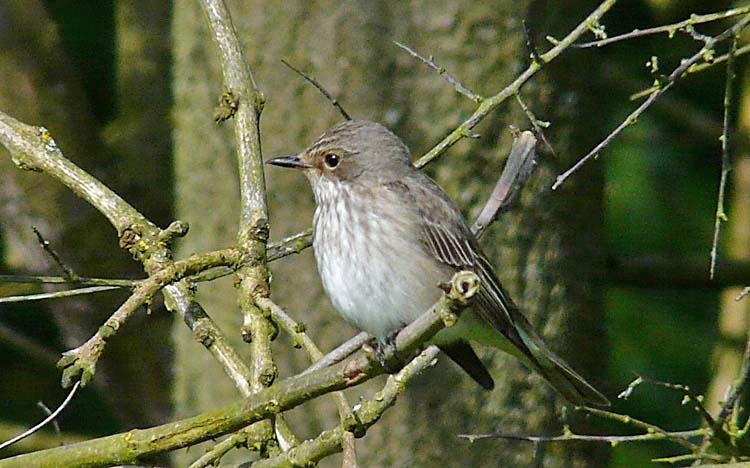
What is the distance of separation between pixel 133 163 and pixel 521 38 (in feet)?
7.70

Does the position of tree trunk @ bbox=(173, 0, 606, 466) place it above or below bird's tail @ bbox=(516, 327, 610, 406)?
above

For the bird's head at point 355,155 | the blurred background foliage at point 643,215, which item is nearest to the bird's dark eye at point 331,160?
the bird's head at point 355,155

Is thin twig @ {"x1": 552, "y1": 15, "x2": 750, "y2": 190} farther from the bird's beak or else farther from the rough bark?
the rough bark

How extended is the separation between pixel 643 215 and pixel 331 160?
12.5ft

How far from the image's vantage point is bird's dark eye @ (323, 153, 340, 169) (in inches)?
172

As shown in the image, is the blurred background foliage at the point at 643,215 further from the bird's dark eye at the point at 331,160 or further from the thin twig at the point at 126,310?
the thin twig at the point at 126,310

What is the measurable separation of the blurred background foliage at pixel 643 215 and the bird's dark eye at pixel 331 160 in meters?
2.53

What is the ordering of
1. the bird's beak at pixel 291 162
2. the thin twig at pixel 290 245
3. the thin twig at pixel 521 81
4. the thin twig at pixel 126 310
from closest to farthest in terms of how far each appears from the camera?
the thin twig at pixel 126 310 < the thin twig at pixel 521 81 < the thin twig at pixel 290 245 < the bird's beak at pixel 291 162

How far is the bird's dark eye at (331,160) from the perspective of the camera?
4.38 meters

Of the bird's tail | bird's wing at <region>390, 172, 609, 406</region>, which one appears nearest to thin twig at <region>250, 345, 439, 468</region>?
bird's wing at <region>390, 172, 609, 406</region>

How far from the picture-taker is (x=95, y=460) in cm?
283

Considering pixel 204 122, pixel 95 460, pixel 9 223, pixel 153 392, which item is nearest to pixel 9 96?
pixel 9 223

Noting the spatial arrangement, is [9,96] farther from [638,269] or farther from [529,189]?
[638,269]

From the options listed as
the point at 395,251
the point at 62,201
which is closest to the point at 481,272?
the point at 395,251
